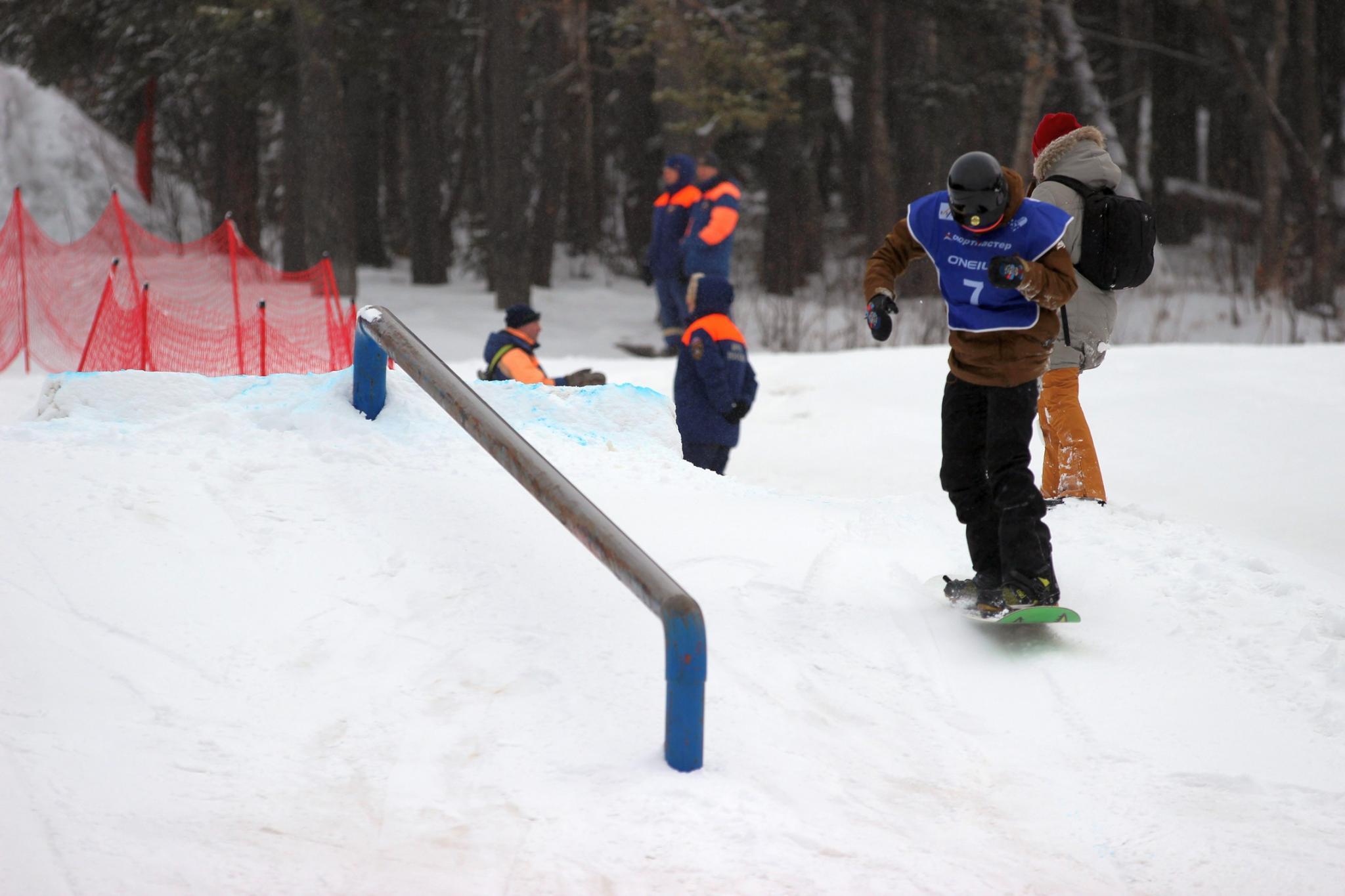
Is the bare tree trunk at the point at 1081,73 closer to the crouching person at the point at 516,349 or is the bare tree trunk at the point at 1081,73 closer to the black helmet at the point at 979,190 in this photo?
the crouching person at the point at 516,349

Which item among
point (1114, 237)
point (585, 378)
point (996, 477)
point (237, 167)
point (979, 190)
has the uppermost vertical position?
point (237, 167)

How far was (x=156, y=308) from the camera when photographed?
12.5 meters

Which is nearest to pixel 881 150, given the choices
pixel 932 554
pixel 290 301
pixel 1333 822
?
pixel 290 301

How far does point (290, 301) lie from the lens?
50.9 feet

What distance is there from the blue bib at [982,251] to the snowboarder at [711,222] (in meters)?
5.90

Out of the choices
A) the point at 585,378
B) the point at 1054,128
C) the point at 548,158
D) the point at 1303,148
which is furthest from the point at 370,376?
the point at 1303,148

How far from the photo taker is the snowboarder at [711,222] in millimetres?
10073

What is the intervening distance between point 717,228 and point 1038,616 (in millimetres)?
6425

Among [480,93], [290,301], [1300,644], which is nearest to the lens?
[1300,644]

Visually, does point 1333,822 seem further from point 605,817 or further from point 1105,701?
point 605,817

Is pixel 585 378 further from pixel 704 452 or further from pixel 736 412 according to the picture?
pixel 736 412

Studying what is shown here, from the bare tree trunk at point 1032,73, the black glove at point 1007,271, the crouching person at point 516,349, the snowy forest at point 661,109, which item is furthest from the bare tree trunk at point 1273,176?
the black glove at point 1007,271

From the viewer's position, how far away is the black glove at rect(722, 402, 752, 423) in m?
6.66

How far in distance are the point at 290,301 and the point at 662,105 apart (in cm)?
654
